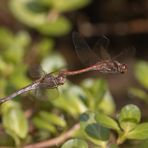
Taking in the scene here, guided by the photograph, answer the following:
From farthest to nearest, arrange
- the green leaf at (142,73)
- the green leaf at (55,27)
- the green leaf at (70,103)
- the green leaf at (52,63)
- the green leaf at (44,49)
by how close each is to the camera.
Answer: the green leaf at (55,27)
the green leaf at (44,49)
the green leaf at (52,63)
the green leaf at (142,73)
the green leaf at (70,103)

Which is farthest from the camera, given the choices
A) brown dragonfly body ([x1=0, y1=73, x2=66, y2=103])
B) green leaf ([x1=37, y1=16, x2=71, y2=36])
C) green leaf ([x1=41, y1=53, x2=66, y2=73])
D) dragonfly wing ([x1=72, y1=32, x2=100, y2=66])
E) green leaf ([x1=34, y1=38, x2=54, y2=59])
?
green leaf ([x1=37, y1=16, x2=71, y2=36])

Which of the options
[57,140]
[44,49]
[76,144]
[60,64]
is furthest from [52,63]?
[76,144]

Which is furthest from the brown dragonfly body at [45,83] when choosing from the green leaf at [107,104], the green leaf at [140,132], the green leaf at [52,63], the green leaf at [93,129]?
the green leaf at [52,63]

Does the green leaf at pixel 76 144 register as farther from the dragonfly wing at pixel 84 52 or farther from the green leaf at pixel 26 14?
the green leaf at pixel 26 14

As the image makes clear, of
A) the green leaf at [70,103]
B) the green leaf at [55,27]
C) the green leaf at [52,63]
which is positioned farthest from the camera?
the green leaf at [55,27]

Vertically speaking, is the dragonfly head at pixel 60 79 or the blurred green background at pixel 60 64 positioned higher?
the blurred green background at pixel 60 64

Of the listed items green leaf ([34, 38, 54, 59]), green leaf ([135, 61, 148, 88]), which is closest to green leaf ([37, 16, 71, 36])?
green leaf ([34, 38, 54, 59])

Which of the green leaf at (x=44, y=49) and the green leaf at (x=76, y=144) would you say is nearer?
the green leaf at (x=76, y=144)

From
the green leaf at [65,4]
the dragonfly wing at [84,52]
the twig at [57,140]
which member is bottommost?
the twig at [57,140]

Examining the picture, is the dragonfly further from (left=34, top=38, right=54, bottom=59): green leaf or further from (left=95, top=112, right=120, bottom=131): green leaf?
(left=34, top=38, right=54, bottom=59): green leaf
